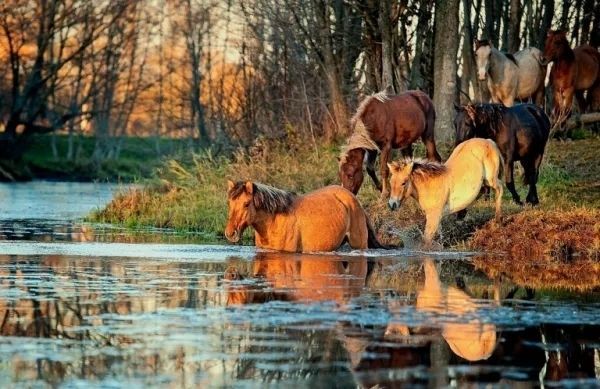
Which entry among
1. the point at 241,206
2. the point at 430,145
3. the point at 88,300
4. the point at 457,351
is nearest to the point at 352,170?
the point at 430,145

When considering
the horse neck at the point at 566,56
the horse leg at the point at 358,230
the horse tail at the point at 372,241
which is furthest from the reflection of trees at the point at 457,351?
the horse neck at the point at 566,56

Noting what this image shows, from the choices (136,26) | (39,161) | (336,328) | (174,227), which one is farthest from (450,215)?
(136,26)

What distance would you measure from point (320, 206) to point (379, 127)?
165 inches

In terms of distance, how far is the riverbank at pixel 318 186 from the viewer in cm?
1702

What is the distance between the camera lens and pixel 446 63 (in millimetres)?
23875

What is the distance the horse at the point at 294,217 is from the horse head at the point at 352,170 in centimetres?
282

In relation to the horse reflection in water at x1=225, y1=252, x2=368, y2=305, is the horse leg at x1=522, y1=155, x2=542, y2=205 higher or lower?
higher

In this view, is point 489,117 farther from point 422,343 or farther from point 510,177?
point 422,343

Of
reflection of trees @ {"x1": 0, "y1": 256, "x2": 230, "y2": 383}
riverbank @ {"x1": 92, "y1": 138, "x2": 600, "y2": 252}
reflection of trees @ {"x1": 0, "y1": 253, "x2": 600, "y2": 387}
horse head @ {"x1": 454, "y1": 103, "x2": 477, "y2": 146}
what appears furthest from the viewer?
horse head @ {"x1": 454, "y1": 103, "x2": 477, "y2": 146}

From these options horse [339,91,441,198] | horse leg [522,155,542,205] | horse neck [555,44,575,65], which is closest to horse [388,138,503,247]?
horse leg [522,155,542,205]

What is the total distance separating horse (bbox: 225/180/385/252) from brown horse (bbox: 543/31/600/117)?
9.94 metres

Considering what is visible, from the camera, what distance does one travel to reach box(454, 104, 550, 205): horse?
17.6 m

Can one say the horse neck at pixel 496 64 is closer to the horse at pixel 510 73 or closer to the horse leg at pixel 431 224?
the horse at pixel 510 73

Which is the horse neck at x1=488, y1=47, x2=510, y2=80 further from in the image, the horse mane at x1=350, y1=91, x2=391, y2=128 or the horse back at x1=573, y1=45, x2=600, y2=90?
the horse mane at x1=350, y1=91, x2=391, y2=128
